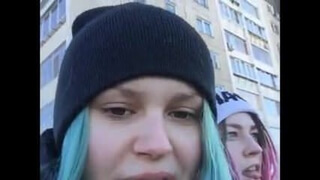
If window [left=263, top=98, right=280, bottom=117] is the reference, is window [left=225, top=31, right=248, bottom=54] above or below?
above

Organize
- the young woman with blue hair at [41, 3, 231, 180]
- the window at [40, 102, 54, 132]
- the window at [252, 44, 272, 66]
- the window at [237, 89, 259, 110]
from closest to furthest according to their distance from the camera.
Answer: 1. the young woman with blue hair at [41, 3, 231, 180]
2. the window at [40, 102, 54, 132]
3. the window at [237, 89, 259, 110]
4. the window at [252, 44, 272, 66]

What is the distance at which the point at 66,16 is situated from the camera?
11.4ft

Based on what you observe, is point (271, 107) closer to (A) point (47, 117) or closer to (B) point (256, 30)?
(B) point (256, 30)

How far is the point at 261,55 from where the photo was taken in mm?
3680

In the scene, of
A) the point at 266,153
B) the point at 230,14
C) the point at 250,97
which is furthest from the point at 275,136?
the point at 230,14

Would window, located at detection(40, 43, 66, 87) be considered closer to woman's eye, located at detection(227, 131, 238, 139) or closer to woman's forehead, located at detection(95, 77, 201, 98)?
woman's forehead, located at detection(95, 77, 201, 98)

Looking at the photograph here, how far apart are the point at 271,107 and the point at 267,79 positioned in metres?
0.13

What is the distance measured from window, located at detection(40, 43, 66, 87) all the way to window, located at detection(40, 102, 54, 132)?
0.11m

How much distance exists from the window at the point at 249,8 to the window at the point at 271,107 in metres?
0.41

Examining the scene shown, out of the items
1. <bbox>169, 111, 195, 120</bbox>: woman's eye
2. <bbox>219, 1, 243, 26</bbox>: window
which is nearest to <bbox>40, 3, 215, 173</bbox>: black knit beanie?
<bbox>169, 111, 195, 120</bbox>: woman's eye

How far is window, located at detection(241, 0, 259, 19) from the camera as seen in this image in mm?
3625
